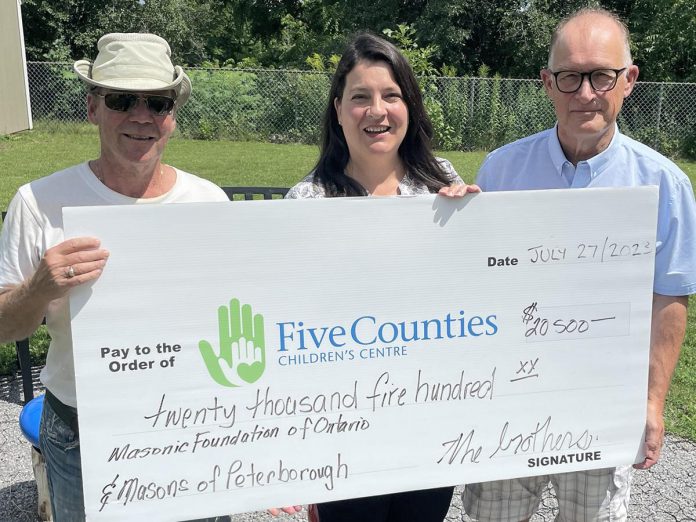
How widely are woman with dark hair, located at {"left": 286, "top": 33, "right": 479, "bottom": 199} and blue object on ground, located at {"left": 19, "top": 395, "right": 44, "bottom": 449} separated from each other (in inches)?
67.0

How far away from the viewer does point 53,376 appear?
196 centimetres

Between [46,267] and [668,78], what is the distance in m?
22.6

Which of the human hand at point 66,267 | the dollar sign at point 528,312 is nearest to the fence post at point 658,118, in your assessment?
the dollar sign at point 528,312

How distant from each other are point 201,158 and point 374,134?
468 inches

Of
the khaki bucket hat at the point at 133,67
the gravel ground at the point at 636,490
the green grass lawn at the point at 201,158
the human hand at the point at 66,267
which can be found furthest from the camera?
the green grass lawn at the point at 201,158

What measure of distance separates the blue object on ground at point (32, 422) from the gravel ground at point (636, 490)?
48cm

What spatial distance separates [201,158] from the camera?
1348 centimetres

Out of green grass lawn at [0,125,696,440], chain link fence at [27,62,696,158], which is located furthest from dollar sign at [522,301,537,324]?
chain link fence at [27,62,696,158]

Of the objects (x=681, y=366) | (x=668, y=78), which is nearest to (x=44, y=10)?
(x=668, y=78)

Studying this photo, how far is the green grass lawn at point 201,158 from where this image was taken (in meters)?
11.0

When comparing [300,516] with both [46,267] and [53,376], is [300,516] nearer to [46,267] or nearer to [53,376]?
[53,376]

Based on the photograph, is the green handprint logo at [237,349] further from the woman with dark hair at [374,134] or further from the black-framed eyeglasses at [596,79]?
the black-framed eyeglasses at [596,79]

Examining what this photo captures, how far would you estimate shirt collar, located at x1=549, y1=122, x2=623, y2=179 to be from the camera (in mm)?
2080

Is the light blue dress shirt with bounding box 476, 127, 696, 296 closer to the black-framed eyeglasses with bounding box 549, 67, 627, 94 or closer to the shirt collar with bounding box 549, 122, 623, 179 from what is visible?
the shirt collar with bounding box 549, 122, 623, 179
